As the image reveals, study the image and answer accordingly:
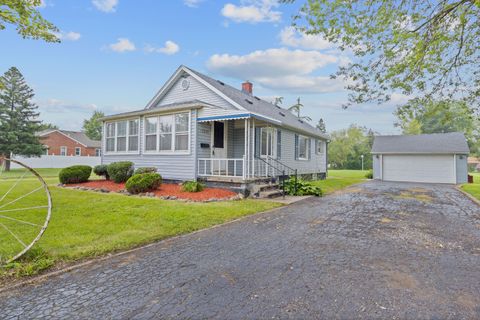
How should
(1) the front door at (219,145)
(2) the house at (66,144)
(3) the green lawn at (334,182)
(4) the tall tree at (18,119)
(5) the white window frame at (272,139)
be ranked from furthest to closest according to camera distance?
(2) the house at (66,144)
(4) the tall tree at (18,119)
(3) the green lawn at (334,182)
(5) the white window frame at (272,139)
(1) the front door at (219,145)

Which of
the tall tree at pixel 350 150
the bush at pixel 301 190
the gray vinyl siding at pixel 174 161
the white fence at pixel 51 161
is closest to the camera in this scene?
the gray vinyl siding at pixel 174 161

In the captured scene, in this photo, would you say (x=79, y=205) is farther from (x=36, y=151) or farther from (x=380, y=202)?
(x=36, y=151)

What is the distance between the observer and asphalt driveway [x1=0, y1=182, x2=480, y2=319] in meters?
2.57

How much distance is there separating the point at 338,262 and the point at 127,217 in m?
4.82

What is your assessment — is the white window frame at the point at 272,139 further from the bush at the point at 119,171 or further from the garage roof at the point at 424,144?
the garage roof at the point at 424,144

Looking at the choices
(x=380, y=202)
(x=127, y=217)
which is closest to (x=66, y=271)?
(x=127, y=217)

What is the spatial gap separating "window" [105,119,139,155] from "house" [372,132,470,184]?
746 inches

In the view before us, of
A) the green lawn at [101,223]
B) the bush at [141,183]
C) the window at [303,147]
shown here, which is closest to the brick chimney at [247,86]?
the window at [303,147]

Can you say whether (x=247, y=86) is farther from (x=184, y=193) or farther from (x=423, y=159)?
(x=423, y=159)

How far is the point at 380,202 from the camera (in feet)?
32.7

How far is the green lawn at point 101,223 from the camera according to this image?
4.00 metres

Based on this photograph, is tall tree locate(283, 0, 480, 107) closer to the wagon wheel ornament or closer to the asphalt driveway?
the asphalt driveway

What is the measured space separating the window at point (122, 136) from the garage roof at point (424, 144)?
19.1m

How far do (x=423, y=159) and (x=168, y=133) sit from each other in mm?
19710
